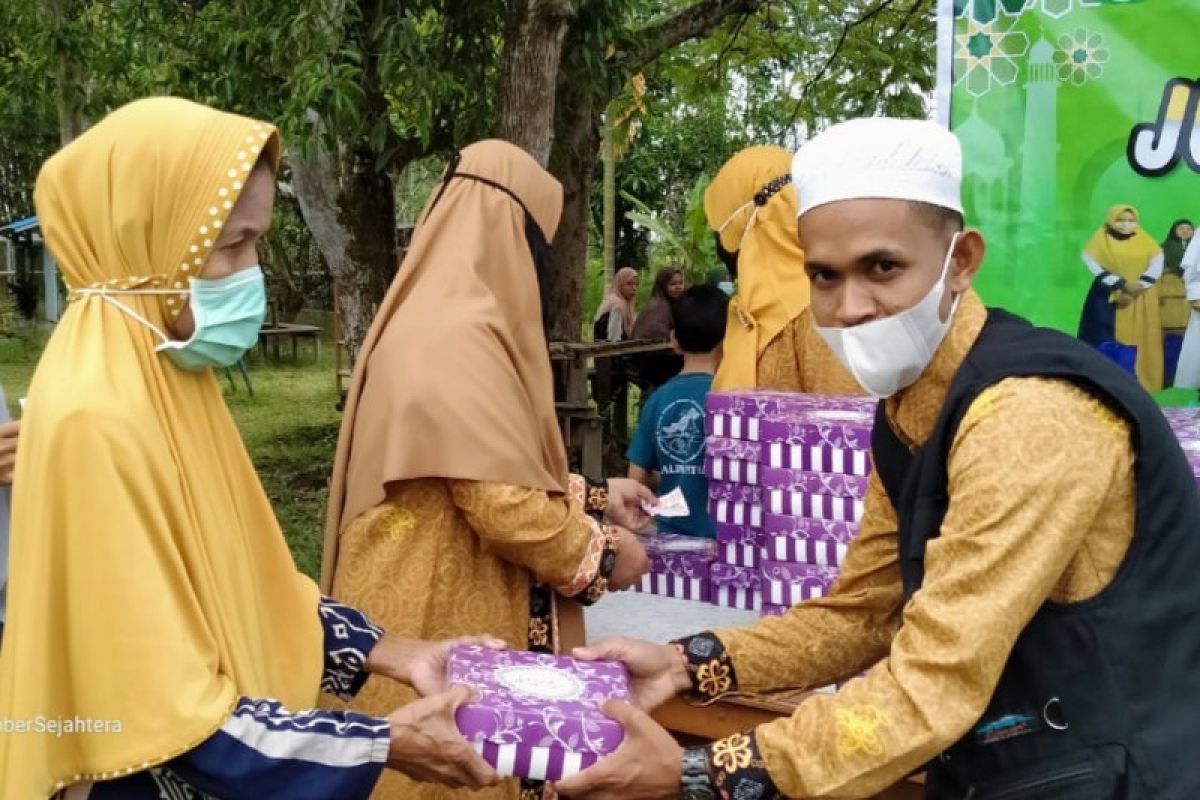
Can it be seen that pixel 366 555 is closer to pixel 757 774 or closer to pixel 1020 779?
pixel 757 774

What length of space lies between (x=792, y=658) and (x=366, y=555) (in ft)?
3.44

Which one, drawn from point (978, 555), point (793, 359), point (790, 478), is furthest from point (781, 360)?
point (978, 555)

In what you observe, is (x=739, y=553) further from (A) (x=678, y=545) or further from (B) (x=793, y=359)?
(B) (x=793, y=359)

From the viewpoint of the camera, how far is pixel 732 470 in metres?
3.20

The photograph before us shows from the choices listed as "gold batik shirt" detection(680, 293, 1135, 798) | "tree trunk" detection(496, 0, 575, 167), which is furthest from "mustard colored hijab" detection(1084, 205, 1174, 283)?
"tree trunk" detection(496, 0, 575, 167)

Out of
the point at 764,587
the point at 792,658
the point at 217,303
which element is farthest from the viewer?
the point at 764,587

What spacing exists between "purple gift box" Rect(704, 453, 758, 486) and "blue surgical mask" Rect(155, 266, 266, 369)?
1.59m

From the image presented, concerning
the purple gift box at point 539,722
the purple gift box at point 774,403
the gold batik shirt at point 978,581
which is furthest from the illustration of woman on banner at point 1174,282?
the purple gift box at point 539,722

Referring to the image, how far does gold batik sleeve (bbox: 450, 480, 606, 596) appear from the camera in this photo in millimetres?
2504

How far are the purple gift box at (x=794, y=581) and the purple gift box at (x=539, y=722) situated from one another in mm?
1093

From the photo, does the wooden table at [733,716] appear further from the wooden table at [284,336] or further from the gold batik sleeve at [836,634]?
the wooden table at [284,336]

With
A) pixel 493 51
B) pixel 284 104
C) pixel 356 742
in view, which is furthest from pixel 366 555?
pixel 493 51

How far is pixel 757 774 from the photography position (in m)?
1.62

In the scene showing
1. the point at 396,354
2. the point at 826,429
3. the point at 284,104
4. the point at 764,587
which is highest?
the point at 284,104
